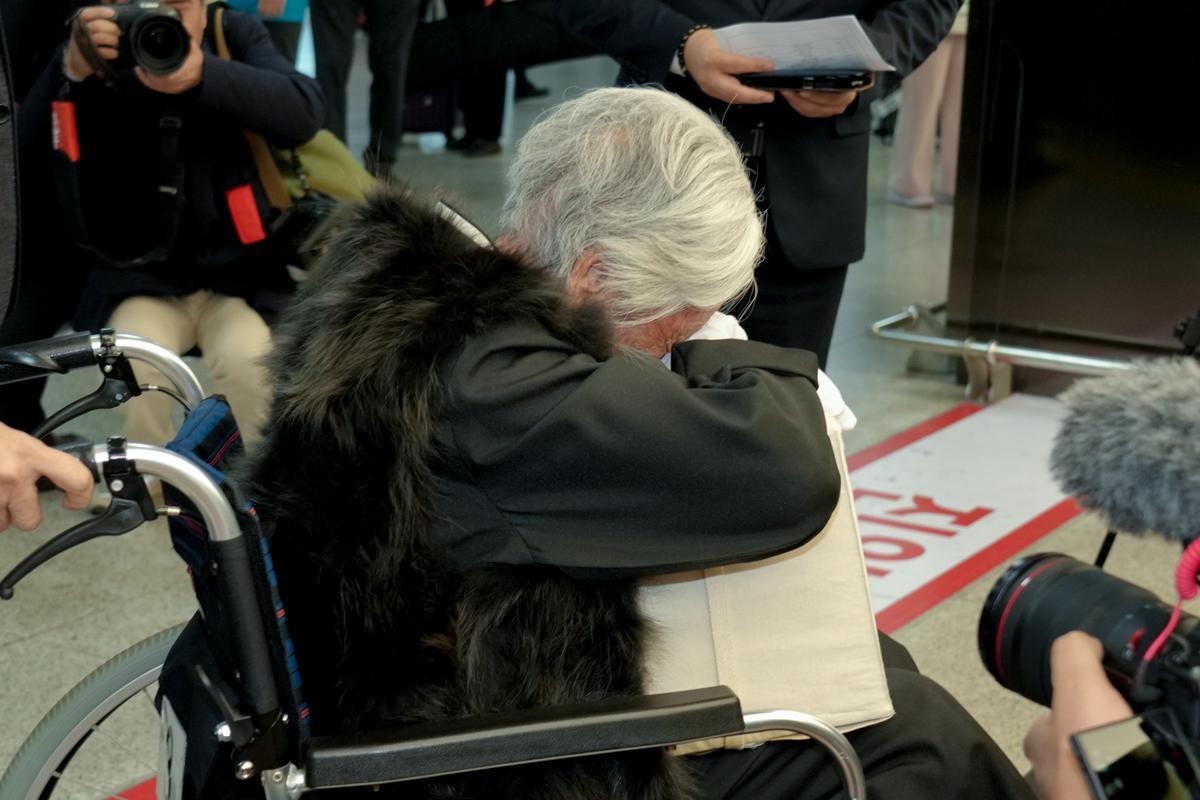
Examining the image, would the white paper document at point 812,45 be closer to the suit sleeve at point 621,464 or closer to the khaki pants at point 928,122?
the suit sleeve at point 621,464

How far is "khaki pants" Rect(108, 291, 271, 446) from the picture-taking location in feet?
9.59

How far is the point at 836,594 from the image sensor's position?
145 cm

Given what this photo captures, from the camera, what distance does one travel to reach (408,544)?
1281 mm

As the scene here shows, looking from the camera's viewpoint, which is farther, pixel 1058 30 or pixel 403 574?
pixel 1058 30

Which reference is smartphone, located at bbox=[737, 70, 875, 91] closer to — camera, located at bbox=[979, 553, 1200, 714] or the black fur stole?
the black fur stole

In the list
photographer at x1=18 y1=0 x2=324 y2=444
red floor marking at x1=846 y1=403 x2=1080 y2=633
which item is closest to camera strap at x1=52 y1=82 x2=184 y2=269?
photographer at x1=18 y1=0 x2=324 y2=444

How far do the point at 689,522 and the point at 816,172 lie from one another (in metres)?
1.36

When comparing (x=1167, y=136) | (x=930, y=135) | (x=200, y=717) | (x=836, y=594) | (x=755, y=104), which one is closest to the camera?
(x=200, y=717)

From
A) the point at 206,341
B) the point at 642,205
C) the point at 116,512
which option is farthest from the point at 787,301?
the point at 116,512

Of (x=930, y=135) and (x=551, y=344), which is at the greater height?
(x=551, y=344)

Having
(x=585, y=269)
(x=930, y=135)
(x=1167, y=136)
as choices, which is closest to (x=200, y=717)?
(x=585, y=269)

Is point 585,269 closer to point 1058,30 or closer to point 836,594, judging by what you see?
point 836,594

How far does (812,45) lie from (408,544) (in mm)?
1338

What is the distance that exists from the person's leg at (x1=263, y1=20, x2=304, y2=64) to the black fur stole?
3.30 m
